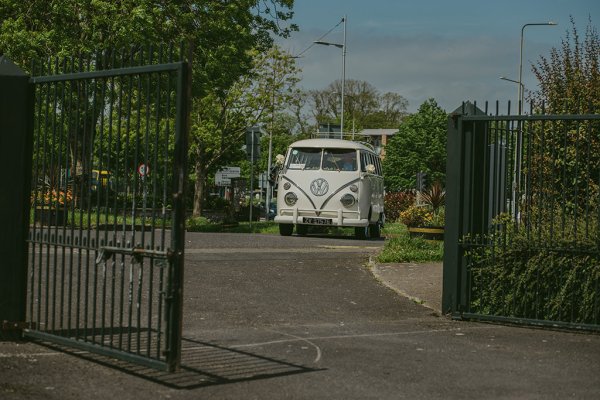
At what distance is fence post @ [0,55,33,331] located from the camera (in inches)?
301

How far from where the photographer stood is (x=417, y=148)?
8856 cm

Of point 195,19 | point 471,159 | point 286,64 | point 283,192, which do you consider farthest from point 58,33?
point 471,159

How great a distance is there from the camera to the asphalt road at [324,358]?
6219 mm

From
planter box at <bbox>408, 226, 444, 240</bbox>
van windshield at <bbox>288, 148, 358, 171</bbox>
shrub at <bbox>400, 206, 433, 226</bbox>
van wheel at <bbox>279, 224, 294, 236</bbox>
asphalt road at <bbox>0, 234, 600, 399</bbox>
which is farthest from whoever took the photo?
van wheel at <bbox>279, 224, 294, 236</bbox>

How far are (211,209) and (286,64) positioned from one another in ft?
25.4

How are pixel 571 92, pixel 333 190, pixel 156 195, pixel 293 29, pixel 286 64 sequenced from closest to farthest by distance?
pixel 156 195
pixel 571 92
pixel 333 190
pixel 293 29
pixel 286 64

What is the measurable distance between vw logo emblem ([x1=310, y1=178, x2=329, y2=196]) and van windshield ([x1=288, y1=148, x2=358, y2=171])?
16.9 inches

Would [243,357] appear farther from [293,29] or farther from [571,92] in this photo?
[293,29]

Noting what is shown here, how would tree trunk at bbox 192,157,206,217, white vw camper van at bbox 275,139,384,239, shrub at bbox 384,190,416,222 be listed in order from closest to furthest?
white vw camper van at bbox 275,139,384,239 → shrub at bbox 384,190,416,222 → tree trunk at bbox 192,157,206,217

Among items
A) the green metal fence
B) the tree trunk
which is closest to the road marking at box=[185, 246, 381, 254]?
the green metal fence

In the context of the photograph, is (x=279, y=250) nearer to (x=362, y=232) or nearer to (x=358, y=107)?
(x=362, y=232)

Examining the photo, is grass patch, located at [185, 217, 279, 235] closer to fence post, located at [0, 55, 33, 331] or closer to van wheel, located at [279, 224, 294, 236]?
van wheel, located at [279, 224, 294, 236]

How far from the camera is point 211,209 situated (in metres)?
46.0

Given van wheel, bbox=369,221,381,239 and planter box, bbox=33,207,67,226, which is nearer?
planter box, bbox=33,207,67,226
